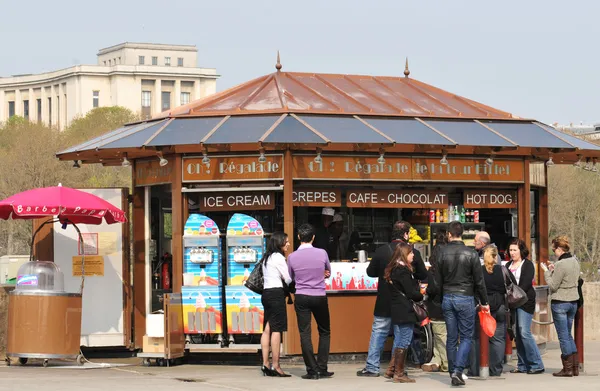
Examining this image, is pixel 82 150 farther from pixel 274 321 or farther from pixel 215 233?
pixel 274 321

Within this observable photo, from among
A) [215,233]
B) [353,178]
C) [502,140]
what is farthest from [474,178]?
[215,233]

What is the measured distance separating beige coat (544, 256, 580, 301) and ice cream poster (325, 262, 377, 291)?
8.61ft

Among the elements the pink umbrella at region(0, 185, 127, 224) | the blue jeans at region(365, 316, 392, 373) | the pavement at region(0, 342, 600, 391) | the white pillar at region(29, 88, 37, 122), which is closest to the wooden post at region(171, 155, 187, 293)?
the pink umbrella at region(0, 185, 127, 224)

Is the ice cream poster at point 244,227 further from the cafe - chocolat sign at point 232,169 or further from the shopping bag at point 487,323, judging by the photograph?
the shopping bag at point 487,323

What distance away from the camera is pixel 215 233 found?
16047mm

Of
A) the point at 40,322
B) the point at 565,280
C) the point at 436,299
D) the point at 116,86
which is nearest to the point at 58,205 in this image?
the point at 40,322

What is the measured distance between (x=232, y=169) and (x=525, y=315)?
4236 mm

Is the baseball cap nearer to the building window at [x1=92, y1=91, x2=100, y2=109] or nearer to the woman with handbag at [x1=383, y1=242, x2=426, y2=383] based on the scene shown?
the woman with handbag at [x1=383, y1=242, x2=426, y2=383]

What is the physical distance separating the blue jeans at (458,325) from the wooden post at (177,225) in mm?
4198

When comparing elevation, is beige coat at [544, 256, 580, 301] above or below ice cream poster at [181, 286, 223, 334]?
→ above

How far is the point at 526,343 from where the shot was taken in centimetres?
1471

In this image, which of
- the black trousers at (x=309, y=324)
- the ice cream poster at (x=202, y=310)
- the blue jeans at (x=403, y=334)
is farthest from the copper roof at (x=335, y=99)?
the blue jeans at (x=403, y=334)

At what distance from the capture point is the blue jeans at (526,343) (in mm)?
14695

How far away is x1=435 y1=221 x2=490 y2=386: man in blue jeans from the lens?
13266 mm
